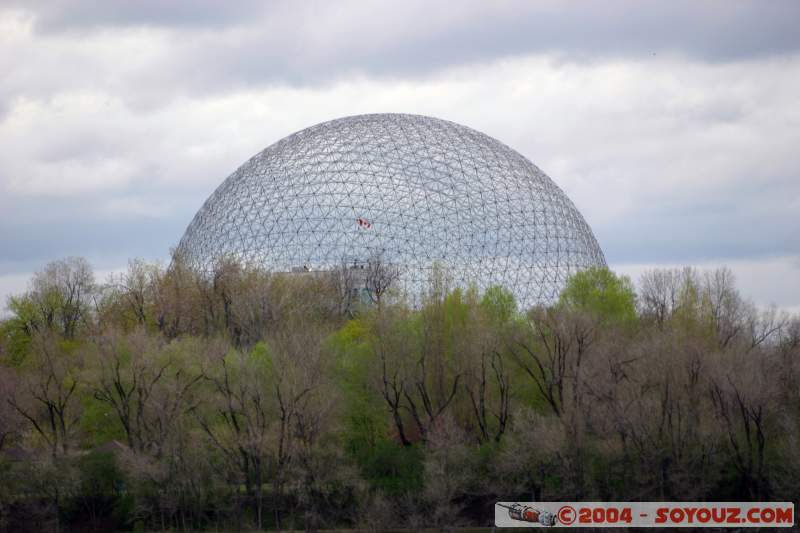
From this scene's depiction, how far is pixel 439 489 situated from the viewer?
33.3 meters

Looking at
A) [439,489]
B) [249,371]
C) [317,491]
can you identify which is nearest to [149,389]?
[249,371]

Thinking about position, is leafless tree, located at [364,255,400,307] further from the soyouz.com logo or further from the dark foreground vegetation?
the soyouz.com logo

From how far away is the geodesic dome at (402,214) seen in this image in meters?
59.7

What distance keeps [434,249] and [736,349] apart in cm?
2427

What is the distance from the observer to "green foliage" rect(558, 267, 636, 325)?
44.8m

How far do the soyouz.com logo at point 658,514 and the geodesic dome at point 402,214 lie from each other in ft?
80.5

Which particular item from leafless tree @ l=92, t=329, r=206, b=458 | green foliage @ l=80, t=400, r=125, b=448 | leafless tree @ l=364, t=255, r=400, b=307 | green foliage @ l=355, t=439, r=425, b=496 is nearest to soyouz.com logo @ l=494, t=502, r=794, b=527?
green foliage @ l=355, t=439, r=425, b=496

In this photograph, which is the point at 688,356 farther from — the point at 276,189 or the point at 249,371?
the point at 276,189

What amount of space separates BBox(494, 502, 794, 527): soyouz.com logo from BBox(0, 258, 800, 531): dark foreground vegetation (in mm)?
699

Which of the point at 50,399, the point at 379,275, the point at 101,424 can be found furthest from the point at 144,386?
the point at 379,275

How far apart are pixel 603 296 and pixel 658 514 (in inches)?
596

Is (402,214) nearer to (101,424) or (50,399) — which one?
(101,424)

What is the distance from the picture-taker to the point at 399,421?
1491 inches

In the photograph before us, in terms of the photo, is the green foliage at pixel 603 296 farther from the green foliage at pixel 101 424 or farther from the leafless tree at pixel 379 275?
the green foliage at pixel 101 424
